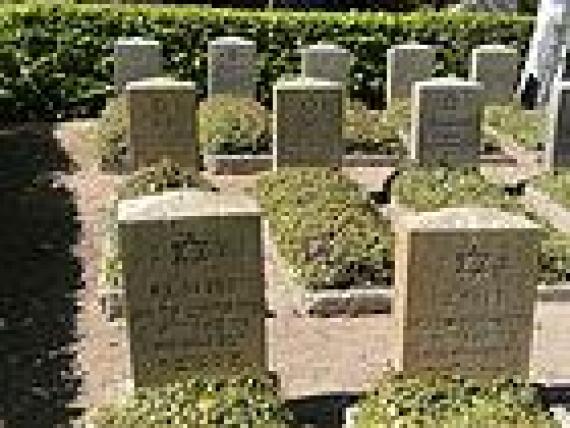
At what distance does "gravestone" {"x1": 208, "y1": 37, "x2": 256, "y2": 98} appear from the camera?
16516 millimetres

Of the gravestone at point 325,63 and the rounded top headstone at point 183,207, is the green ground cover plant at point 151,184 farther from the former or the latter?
the gravestone at point 325,63

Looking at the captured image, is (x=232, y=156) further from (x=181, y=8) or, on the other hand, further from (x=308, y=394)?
(x=308, y=394)

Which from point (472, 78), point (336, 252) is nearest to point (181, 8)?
point (472, 78)

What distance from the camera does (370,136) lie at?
14898 millimetres

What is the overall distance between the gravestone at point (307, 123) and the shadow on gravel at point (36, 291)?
92.1 inches

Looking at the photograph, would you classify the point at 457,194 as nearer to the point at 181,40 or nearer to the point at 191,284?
the point at 191,284

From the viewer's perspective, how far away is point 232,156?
14.3 metres

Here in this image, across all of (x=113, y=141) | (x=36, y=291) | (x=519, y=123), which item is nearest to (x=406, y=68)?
(x=519, y=123)

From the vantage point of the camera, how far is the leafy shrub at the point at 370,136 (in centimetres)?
1480

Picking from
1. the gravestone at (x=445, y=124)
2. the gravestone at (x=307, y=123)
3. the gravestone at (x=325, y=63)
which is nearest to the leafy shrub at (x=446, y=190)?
the gravestone at (x=445, y=124)

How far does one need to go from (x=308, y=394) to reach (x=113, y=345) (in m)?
1.63

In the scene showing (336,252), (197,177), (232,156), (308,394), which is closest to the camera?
(308,394)

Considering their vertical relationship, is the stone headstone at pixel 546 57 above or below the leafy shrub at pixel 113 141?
above

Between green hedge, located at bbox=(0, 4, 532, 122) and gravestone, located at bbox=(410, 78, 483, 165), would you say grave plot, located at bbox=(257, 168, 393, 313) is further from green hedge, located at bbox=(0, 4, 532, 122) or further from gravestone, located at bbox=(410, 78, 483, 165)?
green hedge, located at bbox=(0, 4, 532, 122)
